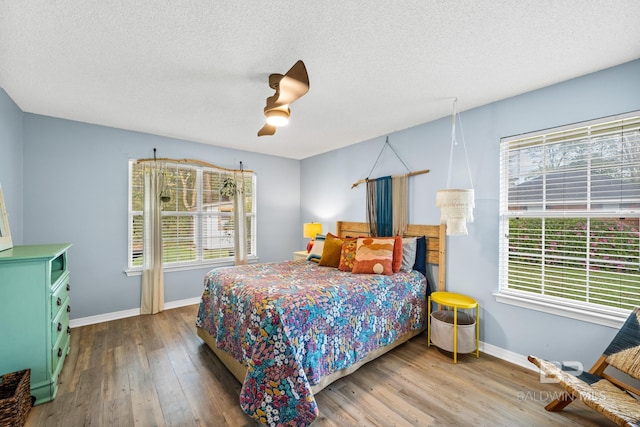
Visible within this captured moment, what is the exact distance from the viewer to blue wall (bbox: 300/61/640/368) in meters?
2.12

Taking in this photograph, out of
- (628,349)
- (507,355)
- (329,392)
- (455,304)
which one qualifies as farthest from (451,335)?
(329,392)

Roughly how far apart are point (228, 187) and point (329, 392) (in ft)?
11.0

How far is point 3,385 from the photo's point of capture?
1.80m

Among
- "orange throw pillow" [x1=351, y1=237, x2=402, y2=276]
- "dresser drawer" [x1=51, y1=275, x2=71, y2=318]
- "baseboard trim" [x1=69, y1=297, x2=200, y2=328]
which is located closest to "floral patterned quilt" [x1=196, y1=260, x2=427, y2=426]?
"orange throw pillow" [x1=351, y1=237, x2=402, y2=276]

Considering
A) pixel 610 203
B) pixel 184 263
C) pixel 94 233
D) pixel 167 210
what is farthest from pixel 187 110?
pixel 610 203

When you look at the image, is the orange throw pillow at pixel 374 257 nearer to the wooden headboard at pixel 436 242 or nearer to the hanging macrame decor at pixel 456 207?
the wooden headboard at pixel 436 242

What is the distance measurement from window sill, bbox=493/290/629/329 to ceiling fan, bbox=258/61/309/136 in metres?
2.60

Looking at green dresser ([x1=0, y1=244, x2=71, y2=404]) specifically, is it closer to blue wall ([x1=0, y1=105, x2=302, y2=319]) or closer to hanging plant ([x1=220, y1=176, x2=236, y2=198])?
blue wall ([x1=0, y1=105, x2=302, y2=319])

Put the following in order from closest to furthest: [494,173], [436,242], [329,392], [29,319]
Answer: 1. [29,319]
2. [329,392]
3. [494,173]
4. [436,242]

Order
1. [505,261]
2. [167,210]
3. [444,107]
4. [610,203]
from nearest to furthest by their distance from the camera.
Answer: [610,203], [505,261], [444,107], [167,210]

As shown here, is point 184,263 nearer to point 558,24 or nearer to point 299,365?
point 299,365

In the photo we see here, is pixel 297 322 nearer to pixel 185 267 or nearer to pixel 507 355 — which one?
pixel 507 355

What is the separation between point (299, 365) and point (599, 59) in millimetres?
3041

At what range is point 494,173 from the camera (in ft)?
8.84
